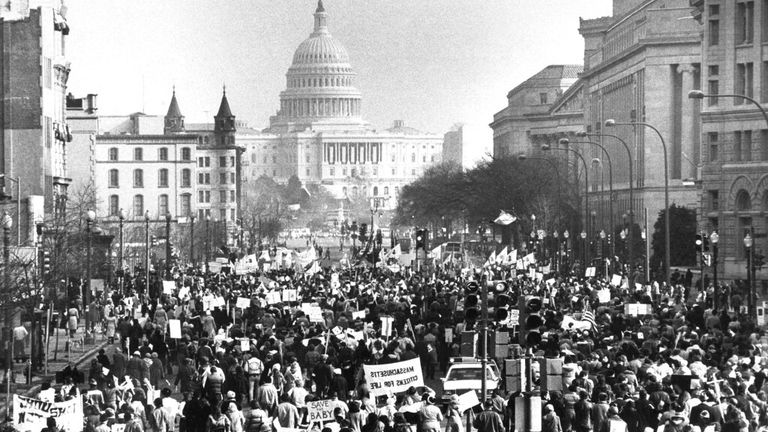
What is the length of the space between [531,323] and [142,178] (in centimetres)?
14627

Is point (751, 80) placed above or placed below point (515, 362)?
above

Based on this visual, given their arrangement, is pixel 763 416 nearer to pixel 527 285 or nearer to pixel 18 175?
pixel 527 285

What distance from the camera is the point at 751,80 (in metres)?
78.1

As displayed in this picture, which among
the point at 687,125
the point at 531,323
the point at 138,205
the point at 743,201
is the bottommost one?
the point at 531,323

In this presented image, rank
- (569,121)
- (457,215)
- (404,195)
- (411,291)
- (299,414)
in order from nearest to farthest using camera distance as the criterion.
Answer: (299,414)
(411,291)
(457,215)
(569,121)
(404,195)

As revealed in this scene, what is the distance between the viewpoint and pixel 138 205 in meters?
169

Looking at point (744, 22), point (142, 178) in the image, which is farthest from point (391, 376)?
point (142, 178)

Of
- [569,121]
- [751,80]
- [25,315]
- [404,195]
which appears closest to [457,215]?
[569,121]

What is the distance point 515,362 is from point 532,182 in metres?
92.8

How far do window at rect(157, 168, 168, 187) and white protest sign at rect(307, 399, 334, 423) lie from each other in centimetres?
14450

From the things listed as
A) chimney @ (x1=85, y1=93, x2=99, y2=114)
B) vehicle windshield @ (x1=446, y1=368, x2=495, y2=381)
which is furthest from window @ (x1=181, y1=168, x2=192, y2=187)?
vehicle windshield @ (x1=446, y1=368, x2=495, y2=381)

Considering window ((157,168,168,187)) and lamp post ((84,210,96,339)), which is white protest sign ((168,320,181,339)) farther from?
window ((157,168,168,187))

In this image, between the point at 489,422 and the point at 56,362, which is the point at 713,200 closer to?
the point at 56,362

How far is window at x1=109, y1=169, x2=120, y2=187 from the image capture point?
169m
